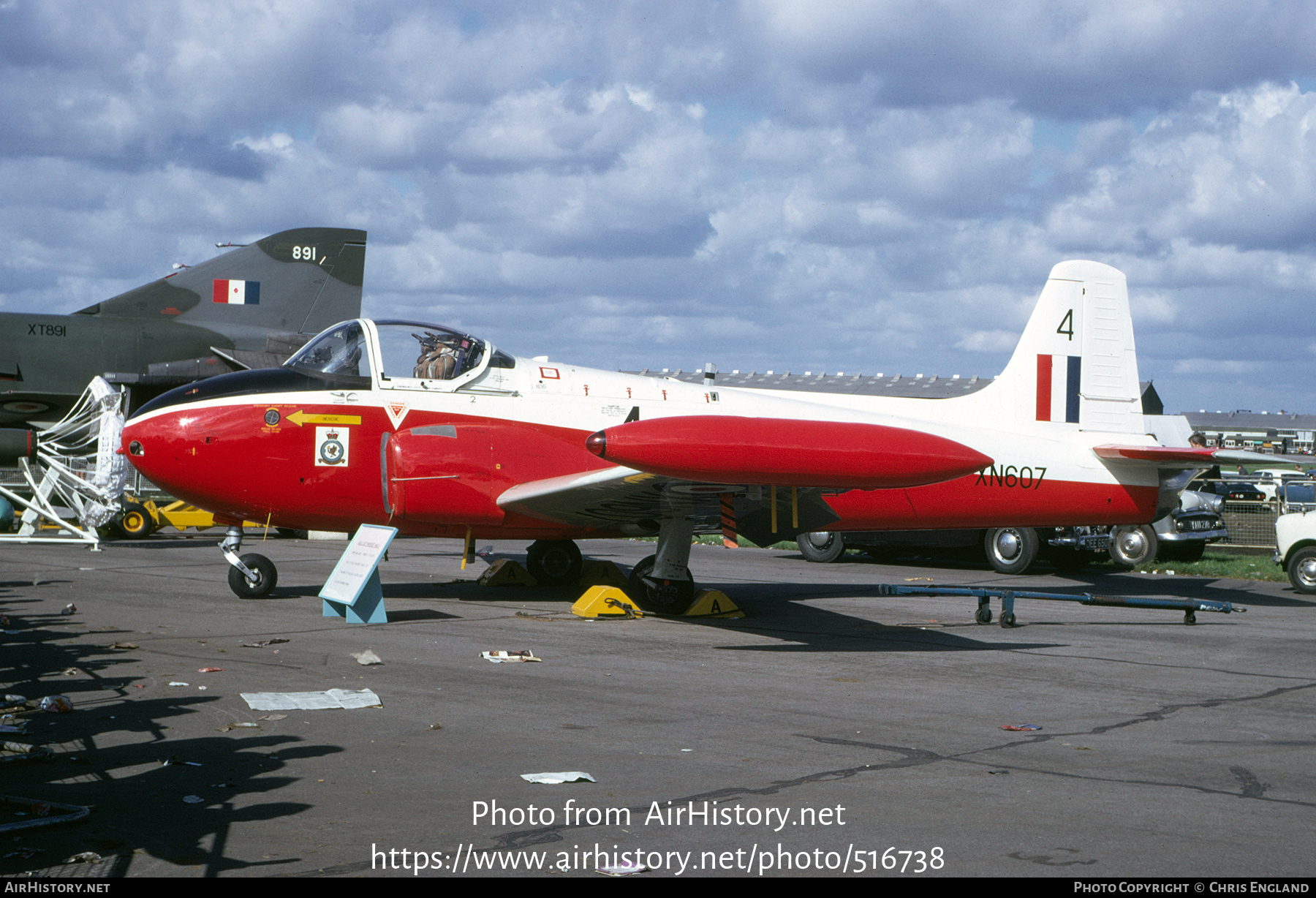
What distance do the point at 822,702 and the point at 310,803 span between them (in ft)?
12.4

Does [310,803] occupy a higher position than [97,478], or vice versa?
[97,478]

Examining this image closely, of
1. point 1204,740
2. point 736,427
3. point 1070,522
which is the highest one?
point 736,427

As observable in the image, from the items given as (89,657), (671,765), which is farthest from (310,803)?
(89,657)

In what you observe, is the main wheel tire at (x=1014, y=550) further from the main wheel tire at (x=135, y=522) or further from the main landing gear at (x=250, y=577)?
the main wheel tire at (x=135, y=522)

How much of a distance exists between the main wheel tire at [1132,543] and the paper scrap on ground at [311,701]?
15196 millimetres

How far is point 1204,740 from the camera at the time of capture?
6.32 metres

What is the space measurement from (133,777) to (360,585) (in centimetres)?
548

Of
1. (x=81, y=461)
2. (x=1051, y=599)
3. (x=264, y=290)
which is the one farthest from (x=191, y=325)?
(x=1051, y=599)

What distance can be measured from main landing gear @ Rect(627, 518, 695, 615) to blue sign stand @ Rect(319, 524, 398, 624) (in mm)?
2792

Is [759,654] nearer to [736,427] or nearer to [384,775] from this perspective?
[736,427]

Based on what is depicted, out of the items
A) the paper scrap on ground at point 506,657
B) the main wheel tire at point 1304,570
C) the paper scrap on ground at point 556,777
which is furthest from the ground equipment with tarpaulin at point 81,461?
the main wheel tire at point 1304,570

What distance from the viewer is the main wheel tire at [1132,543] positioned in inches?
729

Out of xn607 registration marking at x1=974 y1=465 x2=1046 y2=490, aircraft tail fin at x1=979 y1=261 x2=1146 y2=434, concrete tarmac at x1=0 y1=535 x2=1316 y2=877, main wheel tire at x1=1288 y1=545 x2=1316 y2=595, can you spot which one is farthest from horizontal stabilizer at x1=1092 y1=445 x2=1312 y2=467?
main wheel tire at x1=1288 y1=545 x2=1316 y2=595

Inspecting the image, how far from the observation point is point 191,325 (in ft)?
77.8
